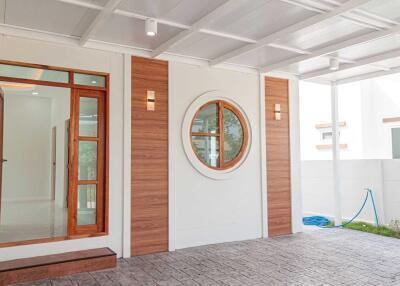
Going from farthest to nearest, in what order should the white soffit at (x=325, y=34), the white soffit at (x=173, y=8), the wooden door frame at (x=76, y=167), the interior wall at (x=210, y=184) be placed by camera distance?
the interior wall at (x=210, y=184)
the wooden door frame at (x=76, y=167)
the white soffit at (x=325, y=34)
the white soffit at (x=173, y=8)

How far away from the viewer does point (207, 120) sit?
5812 millimetres

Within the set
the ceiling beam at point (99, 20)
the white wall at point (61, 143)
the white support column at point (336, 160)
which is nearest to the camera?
the ceiling beam at point (99, 20)

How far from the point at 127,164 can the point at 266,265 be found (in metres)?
2.33

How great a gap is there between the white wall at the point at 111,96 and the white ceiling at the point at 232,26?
18 centimetres

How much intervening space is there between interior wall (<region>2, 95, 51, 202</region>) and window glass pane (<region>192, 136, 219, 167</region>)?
19.9ft

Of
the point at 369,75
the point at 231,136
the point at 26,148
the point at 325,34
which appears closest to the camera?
the point at 325,34

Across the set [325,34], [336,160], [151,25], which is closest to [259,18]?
[325,34]

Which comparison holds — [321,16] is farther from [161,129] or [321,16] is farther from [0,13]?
[0,13]

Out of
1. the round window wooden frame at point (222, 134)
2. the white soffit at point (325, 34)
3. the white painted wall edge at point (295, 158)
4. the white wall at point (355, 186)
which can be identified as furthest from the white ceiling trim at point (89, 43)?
the white wall at point (355, 186)

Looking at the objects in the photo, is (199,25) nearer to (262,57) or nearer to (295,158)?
(262,57)

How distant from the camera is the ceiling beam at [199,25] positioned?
3.61 meters

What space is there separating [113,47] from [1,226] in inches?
144

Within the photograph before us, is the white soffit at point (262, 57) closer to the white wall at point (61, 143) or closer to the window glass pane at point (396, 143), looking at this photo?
the window glass pane at point (396, 143)

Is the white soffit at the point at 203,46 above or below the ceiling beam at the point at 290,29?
above
